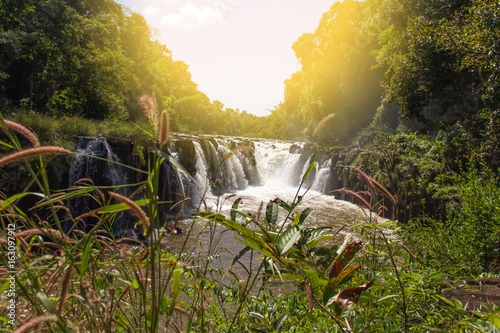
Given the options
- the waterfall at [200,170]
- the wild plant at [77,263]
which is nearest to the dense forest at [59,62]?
the waterfall at [200,170]

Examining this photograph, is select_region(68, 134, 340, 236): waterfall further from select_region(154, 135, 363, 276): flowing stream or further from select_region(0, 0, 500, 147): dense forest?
select_region(0, 0, 500, 147): dense forest

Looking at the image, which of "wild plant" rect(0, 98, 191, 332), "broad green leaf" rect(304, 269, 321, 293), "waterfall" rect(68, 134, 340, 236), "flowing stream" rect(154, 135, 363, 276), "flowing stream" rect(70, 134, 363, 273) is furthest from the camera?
"flowing stream" rect(154, 135, 363, 276)

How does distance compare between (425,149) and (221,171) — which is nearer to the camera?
(425,149)

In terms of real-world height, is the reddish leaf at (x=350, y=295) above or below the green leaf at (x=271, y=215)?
below

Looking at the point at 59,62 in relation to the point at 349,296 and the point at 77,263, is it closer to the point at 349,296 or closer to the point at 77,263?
the point at 77,263

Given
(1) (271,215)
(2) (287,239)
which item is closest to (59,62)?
(1) (271,215)

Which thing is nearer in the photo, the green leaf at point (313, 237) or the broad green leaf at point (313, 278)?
the broad green leaf at point (313, 278)

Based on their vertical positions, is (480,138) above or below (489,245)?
above

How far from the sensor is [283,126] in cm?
3797

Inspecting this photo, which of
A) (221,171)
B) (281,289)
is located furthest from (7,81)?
(281,289)

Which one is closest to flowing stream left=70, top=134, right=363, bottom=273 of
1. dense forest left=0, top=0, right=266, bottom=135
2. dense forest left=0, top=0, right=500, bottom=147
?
dense forest left=0, top=0, right=266, bottom=135

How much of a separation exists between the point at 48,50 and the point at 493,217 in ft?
52.1

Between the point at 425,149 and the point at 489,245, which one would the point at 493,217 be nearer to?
the point at 489,245

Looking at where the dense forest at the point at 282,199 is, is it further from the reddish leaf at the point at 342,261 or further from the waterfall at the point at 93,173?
the waterfall at the point at 93,173
